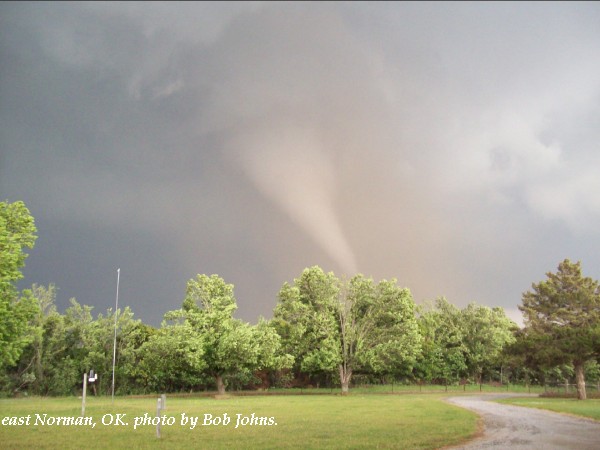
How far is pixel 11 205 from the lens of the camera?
3912cm

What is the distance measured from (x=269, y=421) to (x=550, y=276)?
43.3 metres

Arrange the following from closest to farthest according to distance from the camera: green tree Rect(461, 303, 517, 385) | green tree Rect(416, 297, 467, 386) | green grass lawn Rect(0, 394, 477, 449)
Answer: green grass lawn Rect(0, 394, 477, 449) < green tree Rect(416, 297, 467, 386) < green tree Rect(461, 303, 517, 385)

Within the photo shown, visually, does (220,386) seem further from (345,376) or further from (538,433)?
(538,433)

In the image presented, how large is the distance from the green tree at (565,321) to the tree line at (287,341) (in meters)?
0.11

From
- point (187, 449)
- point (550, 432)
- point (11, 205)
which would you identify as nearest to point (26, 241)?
point (11, 205)

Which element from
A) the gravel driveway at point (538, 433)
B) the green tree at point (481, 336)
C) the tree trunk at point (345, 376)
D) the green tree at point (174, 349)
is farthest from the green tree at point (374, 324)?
the gravel driveway at point (538, 433)

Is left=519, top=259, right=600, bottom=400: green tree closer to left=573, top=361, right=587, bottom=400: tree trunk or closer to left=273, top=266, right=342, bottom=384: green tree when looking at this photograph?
left=573, top=361, right=587, bottom=400: tree trunk

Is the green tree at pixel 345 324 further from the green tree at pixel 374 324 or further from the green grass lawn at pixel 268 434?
the green grass lawn at pixel 268 434

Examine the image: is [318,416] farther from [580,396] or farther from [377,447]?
[580,396]

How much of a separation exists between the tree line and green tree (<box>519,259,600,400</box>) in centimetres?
11

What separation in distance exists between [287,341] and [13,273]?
3802 centimetres

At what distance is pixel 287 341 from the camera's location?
2594 inches

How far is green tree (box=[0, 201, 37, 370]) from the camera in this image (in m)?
35.4

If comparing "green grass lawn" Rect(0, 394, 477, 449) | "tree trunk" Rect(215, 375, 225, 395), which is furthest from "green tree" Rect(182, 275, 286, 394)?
"green grass lawn" Rect(0, 394, 477, 449)
